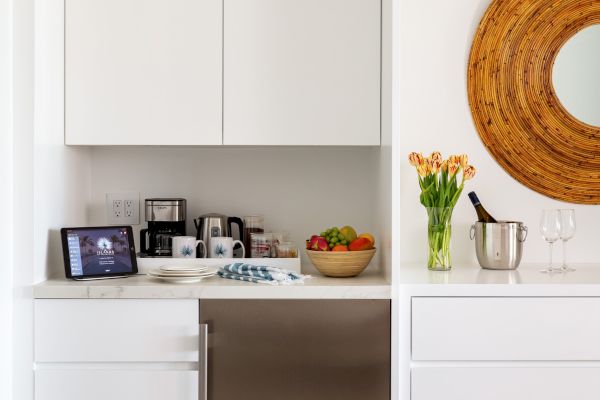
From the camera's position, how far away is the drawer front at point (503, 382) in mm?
2209

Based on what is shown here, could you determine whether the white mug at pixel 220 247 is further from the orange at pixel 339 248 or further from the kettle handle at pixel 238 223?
the orange at pixel 339 248

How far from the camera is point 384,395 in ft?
7.35

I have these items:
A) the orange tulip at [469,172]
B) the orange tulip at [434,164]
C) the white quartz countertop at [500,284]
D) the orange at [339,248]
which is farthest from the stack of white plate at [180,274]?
the orange tulip at [469,172]

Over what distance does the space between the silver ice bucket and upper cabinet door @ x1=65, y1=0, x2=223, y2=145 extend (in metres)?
1.04

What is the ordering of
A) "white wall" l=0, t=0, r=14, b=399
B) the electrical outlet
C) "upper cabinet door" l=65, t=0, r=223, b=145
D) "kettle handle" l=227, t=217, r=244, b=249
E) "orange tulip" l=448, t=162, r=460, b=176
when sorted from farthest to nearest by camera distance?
1. the electrical outlet
2. "kettle handle" l=227, t=217, r=244, b=249
3. "orange tulip" l=448, t=162, r=460, b=176
4. "upper cabinet door" l=65, t=0, r=223, b=145
5. "white wall" l=0, t=0, r=14, b=399

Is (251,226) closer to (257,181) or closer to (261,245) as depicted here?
(261,245)

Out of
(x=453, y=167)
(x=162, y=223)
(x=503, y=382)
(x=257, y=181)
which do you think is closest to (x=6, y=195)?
(x=162, y=223)

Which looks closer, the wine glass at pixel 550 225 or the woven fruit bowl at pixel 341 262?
the woven fruit bowl at pixel 341 262

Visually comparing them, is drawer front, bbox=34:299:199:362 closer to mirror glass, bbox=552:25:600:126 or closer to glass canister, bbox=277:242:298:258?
glass canister, bbox=277:242:298:258

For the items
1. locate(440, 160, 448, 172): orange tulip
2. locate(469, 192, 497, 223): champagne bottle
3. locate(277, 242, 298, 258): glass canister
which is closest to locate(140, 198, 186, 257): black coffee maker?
locate(277, 242, 298, 258): glass canister

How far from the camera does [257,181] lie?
278cm

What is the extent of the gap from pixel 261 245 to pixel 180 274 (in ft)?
1.25

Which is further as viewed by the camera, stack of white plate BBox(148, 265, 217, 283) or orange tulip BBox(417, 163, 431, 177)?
orange tulip BBox(417, 163, 431, 177)

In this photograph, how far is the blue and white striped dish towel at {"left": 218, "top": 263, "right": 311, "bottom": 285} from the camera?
2.26m
